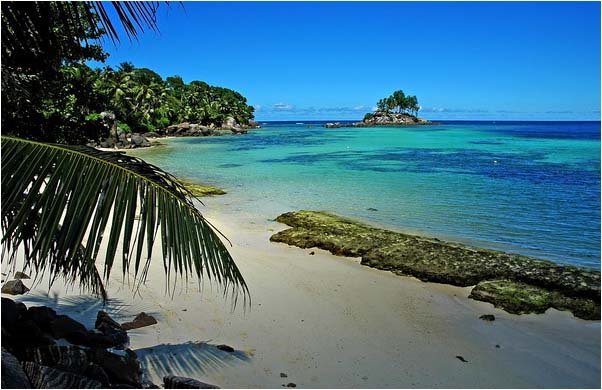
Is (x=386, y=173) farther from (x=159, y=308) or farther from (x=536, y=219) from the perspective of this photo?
(x=159, y=308)

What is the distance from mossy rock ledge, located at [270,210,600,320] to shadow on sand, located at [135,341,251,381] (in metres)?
4.29

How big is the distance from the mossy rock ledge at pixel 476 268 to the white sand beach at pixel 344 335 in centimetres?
28

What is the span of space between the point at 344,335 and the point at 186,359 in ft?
6.48

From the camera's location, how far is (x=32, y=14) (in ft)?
10.3

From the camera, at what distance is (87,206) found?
8.85 feet

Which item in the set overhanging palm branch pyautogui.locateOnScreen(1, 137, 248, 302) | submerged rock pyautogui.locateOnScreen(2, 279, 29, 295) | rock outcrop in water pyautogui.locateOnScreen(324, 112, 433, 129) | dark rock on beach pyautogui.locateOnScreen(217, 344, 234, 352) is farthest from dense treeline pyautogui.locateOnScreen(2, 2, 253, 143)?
rock outcrop in water pyautogui.locateOnScreen(324, 112, 433, 129)

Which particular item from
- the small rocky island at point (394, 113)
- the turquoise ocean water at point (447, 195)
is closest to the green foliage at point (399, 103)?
the small rocky island at point (394, 113)

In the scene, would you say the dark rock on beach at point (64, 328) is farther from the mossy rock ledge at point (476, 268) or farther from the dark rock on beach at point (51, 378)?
the mossy rock ledge at point (476, 268)

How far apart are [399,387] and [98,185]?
343cm

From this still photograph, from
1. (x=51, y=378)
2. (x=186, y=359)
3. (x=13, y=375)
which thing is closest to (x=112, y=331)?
(x=186, y=359)

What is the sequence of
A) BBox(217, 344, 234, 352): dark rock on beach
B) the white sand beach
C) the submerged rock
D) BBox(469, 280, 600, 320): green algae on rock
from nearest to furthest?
the white sand beach → BBox(217, 344, 234, 352): dark rock on beach → the submerged rock → BBox(469, 280, 600, 320): green algae on rock

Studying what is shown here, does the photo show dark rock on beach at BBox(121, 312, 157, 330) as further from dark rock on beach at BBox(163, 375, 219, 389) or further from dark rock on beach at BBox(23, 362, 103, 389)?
dark rock on beach at BBox(23, 362, 103, 389)

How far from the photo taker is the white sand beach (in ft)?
15.4

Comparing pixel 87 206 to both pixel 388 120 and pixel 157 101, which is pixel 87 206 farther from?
pixel 388 120
